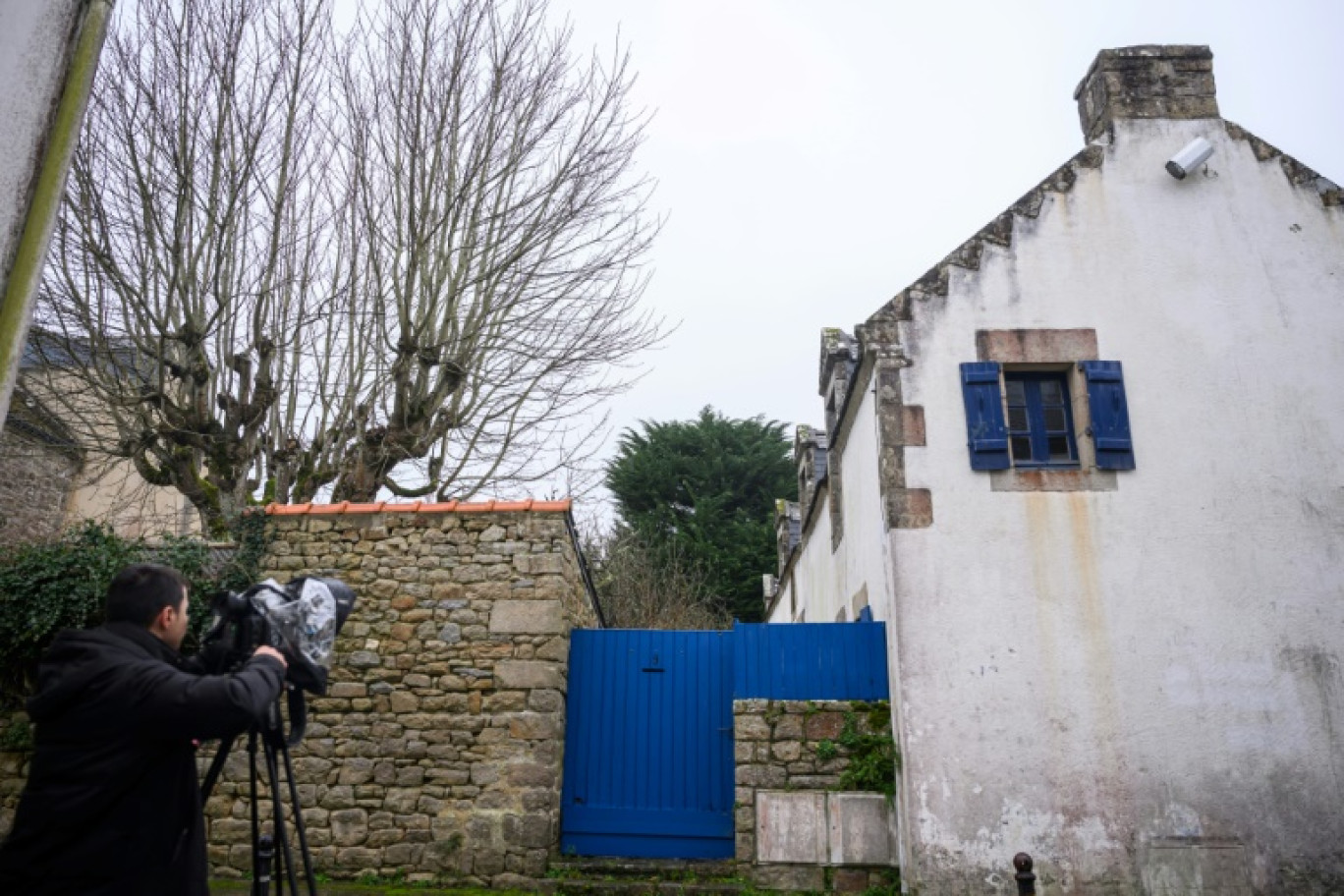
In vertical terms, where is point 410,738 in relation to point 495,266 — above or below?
below

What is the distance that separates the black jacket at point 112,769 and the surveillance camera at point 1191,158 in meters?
8.08

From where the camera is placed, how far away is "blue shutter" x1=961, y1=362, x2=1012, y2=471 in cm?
706

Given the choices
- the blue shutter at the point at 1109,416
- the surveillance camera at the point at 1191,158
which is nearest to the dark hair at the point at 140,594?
the blue shutter at the point at 1109,416

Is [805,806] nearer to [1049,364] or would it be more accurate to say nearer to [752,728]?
[752,728]

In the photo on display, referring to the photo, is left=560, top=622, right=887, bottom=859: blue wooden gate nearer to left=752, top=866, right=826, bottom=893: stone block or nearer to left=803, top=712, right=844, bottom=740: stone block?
left=803, top=712, right=844, bottom=740: stone block

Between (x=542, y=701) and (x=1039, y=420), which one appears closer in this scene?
(x=542, y=701)

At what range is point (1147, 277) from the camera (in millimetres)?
7547

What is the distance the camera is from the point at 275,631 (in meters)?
3.05

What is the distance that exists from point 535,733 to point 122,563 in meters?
3.69

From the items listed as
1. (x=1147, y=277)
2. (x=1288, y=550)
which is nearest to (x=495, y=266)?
(x=1147, y=277)

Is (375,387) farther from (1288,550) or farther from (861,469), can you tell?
(1288,550)

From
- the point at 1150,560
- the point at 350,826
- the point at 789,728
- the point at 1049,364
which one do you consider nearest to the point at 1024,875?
the point at 789,728

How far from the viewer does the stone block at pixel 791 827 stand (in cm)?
655

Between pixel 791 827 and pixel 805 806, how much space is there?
183mm
